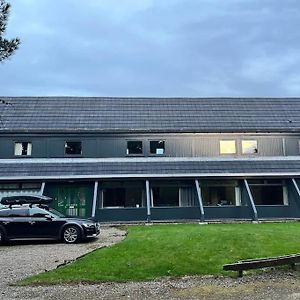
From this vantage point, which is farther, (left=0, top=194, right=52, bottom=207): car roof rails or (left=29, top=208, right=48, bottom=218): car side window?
(left=0, top=194, right=52, bottom=207): car roof rails

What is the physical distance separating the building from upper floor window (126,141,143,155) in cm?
7

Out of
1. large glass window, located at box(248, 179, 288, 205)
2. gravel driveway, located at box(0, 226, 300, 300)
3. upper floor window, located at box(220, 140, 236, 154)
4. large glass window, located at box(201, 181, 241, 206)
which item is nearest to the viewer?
gravel driveway, located at box(0, 226, 300, 300)

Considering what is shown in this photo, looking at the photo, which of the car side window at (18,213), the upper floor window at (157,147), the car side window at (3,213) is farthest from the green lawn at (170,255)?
the upper floor window at (157,147)

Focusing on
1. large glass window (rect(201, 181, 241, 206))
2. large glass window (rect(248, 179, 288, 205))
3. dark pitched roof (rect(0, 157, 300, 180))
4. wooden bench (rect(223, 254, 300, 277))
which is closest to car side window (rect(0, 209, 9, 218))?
dark pitched roof (rect(0, 157, 300, 180))

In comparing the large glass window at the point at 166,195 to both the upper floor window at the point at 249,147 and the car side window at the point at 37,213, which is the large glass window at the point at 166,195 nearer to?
the upper floor window at the point at 249,147

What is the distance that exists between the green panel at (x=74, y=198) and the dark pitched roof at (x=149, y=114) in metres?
3.96

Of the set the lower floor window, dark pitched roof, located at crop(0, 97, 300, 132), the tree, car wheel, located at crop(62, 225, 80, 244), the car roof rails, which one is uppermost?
dark pitched roof, located at crop(0, 97, 300, 132)

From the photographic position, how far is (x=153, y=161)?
26859mm

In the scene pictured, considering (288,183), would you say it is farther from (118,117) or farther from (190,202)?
(118,117)

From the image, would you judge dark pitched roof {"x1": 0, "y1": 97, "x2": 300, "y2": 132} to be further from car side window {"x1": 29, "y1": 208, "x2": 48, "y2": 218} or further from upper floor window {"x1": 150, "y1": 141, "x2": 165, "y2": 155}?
car side window {"x1": 29, "y1": 208, "x2": 48, "y2": 218}

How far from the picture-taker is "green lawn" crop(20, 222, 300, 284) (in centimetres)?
1005

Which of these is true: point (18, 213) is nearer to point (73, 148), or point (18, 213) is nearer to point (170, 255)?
point (170, 255)

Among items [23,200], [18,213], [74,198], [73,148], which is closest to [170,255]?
[18,213]

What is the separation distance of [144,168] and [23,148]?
26.1 feet
